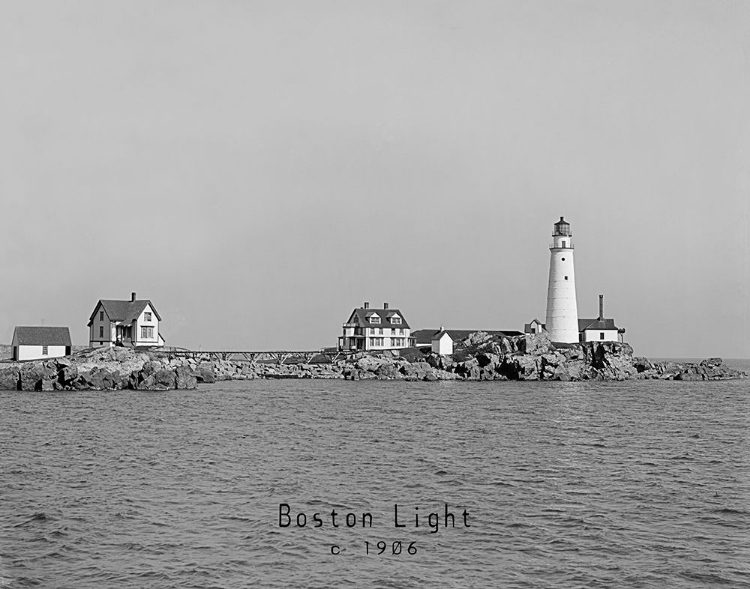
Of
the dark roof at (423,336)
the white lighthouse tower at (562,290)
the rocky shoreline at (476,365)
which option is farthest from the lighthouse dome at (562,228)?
the dark roof at (423,336)

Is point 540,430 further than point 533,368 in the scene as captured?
No

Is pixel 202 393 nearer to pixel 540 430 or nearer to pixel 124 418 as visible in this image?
pixel 124 418

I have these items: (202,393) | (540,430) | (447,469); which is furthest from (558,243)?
(447,469)

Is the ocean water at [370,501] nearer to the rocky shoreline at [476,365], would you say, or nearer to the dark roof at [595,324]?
the rocky shoreline at [476,365]

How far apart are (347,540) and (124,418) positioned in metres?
28.9

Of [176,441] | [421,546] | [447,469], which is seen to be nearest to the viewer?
[421,546]

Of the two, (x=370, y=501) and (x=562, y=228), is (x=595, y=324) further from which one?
(x=370, y=501)

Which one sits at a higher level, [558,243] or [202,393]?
[558,243]

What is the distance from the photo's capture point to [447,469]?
28.9m

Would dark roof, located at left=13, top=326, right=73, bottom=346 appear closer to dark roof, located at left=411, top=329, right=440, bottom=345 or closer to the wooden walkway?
the wooden walkway

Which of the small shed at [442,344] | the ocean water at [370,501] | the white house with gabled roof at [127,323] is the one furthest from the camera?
the small shed at [442,344]

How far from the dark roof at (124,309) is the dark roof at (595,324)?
172ft

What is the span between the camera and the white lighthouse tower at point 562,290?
300 feet

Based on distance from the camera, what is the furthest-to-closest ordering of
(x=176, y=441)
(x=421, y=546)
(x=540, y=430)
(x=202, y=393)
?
(x=202, y=393), (x=540, y=430), (x=176, y=441), (x=421, y=546)
